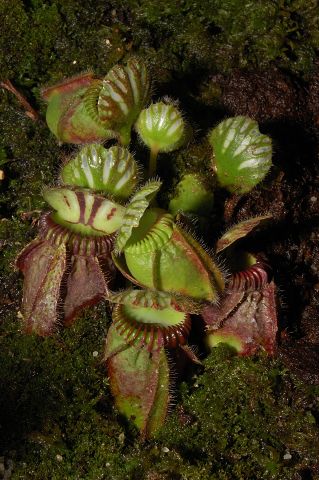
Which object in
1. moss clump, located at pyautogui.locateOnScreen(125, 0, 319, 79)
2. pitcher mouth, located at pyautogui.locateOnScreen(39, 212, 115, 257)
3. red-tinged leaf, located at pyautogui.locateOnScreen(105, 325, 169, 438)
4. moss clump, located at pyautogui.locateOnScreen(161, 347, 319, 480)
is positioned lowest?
moss clump, located at pyautogui.locateOnScreen(161, 347, 319, 480)

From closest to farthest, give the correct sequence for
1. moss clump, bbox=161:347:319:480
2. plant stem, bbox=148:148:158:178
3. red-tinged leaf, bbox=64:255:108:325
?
moss clump, bbox=161:347:319:480 → red-tinged leaf, bbox=64:255:108:325 → plant stem, bbox=148:148:158:178

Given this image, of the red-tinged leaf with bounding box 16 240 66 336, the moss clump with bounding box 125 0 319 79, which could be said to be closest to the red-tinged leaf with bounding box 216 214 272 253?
the red-tinged leaf with bounding box 16 240 66 336

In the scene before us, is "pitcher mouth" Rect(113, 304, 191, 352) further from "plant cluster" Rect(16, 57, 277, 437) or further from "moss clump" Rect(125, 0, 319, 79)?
"moss clump" Rect(125, 0, 319, 79)

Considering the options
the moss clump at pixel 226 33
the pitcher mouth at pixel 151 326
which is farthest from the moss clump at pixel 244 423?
the moss clump at pixel 226 33

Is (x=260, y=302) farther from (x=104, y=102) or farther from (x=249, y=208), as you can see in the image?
(x=104, y=102)

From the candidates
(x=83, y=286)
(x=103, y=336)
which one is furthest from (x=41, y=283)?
(x=103, y=336)

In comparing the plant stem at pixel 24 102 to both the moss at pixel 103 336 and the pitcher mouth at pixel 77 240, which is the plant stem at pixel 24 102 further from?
the pitcher mouth at pixel 77 240

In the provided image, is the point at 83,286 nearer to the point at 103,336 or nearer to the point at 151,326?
the point at 103,336
